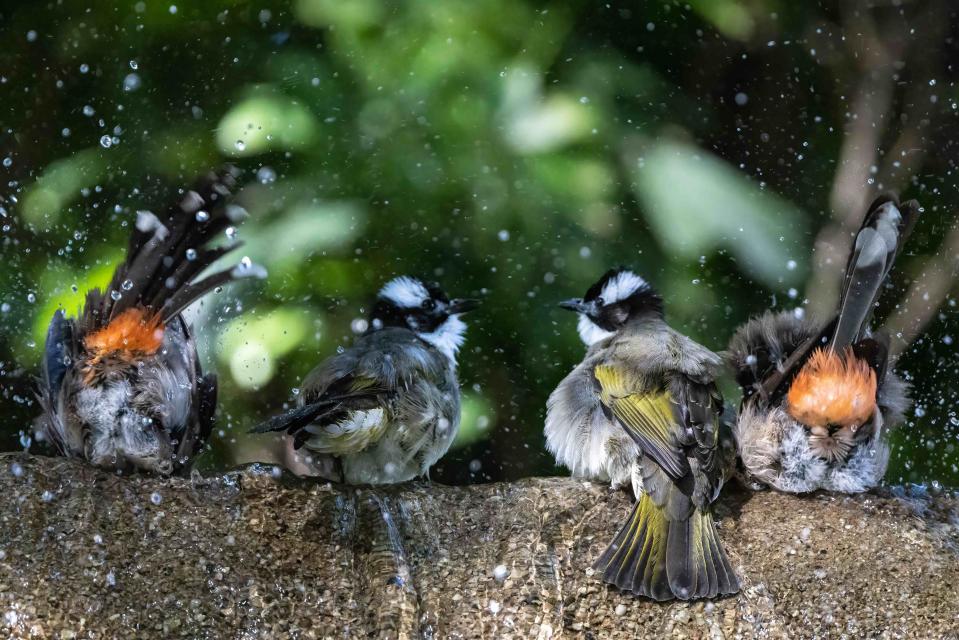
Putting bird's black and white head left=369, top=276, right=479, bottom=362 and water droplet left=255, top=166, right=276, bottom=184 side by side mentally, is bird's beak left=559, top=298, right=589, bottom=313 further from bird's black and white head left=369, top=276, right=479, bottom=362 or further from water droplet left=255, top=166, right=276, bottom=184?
water droplet left=255, top=166, right=276, bottom=184

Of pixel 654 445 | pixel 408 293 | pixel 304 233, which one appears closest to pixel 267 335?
pixel 304 233

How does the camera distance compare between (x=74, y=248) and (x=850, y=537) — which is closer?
(x=850, y=537)

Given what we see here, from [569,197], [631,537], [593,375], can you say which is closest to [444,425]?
[593,375]

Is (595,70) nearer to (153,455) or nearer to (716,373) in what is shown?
(716,373)

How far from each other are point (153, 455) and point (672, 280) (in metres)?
2.79

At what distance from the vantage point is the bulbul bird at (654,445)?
3.36m

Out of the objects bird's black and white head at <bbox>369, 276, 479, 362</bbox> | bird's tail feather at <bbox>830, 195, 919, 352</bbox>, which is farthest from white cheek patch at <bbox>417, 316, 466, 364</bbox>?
bird's tail feather at <bbox>830, 195, 919, 352</bbox>

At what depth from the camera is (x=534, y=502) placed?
3672 millimetres

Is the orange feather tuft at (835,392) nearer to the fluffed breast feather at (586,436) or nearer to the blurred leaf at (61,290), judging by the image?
the fluffed breast feather at (586,436)

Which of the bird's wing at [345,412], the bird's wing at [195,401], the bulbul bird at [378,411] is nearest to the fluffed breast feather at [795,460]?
the bulbul bird at [378,411]

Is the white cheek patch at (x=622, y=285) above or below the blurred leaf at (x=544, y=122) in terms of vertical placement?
below

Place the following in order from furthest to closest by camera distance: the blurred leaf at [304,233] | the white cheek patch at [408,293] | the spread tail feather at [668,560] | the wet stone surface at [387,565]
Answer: the blurred leaf at [304,233] < the white cheek patch at [408,293] < the spread tail feather at [668,560] < the wet stone surface at [387,565]

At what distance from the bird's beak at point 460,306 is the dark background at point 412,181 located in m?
0.35

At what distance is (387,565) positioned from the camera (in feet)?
10.7
